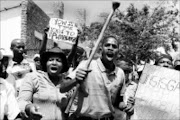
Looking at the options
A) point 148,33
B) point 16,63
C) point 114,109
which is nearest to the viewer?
point 114,109

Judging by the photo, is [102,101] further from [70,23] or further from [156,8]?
[156,8]

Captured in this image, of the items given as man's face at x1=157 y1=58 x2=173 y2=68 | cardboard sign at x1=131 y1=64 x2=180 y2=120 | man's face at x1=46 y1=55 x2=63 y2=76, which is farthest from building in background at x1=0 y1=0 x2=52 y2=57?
man's face at x1=46 y1=55 x2=63 y2=76

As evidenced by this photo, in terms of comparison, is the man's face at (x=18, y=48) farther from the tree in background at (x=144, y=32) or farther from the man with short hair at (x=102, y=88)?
the tree in background at (x=144, y=32)

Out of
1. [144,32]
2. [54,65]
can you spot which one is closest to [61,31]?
[54,65]

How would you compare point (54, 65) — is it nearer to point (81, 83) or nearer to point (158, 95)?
point (81, 83)

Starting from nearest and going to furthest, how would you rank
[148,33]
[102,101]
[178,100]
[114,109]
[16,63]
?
1. [102,101]
2. [114,109]
3. [178,100]
4. [16,63]
5. [148,33]

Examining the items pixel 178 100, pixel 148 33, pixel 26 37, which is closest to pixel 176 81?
pixel 178 100

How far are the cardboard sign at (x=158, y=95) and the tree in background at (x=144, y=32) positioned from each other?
14161 millimetres

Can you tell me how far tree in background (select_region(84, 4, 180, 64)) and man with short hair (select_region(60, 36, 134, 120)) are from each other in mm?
15286

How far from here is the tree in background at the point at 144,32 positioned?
63.7ft

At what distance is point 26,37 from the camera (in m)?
15.6

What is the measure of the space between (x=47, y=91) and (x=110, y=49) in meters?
0.85

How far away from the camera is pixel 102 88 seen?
3.75 m

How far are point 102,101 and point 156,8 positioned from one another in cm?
1665
